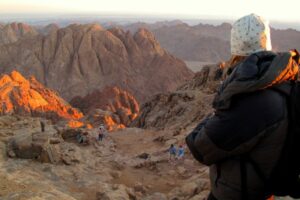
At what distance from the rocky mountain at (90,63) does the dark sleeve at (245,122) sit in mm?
65695

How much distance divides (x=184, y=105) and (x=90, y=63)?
55.8 metres

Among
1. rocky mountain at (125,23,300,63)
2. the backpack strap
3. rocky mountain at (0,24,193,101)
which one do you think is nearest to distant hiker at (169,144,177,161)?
the backpack strap

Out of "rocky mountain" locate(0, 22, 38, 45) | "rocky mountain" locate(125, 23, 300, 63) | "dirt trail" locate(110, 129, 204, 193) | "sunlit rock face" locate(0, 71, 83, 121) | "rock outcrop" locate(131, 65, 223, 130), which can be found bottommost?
"rocky mountain" locate(125, 23, 300, 63)

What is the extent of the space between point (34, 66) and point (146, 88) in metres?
21.0

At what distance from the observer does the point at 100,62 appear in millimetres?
76875

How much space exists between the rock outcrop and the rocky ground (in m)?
3.08

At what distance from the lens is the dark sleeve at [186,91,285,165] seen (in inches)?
84.8

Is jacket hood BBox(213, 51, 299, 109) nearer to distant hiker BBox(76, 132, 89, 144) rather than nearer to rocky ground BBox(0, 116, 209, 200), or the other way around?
rocky ground BBox(0, 116, 209, 200)

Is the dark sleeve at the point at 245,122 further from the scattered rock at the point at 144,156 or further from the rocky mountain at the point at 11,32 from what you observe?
the rocky mountain at the point at 11,32

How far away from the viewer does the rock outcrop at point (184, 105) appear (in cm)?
1967

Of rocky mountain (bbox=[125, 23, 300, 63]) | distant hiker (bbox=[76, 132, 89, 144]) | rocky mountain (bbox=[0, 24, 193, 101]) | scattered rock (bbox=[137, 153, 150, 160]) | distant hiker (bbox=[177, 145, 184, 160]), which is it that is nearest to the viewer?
distant hiker (bbox=[177, 145, 184, 160])

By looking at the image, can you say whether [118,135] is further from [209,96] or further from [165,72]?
[165,72]

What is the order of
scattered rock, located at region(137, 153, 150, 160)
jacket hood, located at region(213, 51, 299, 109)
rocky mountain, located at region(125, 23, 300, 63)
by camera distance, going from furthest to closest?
rocky mountain, located at region(125, 23, 300, 63)
scattered rock, located at region(137, 153, 150, 160)
jacket hood, located at region(213, 51, 299, 109)

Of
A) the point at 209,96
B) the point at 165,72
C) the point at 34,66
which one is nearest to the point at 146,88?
the point at 165,72
